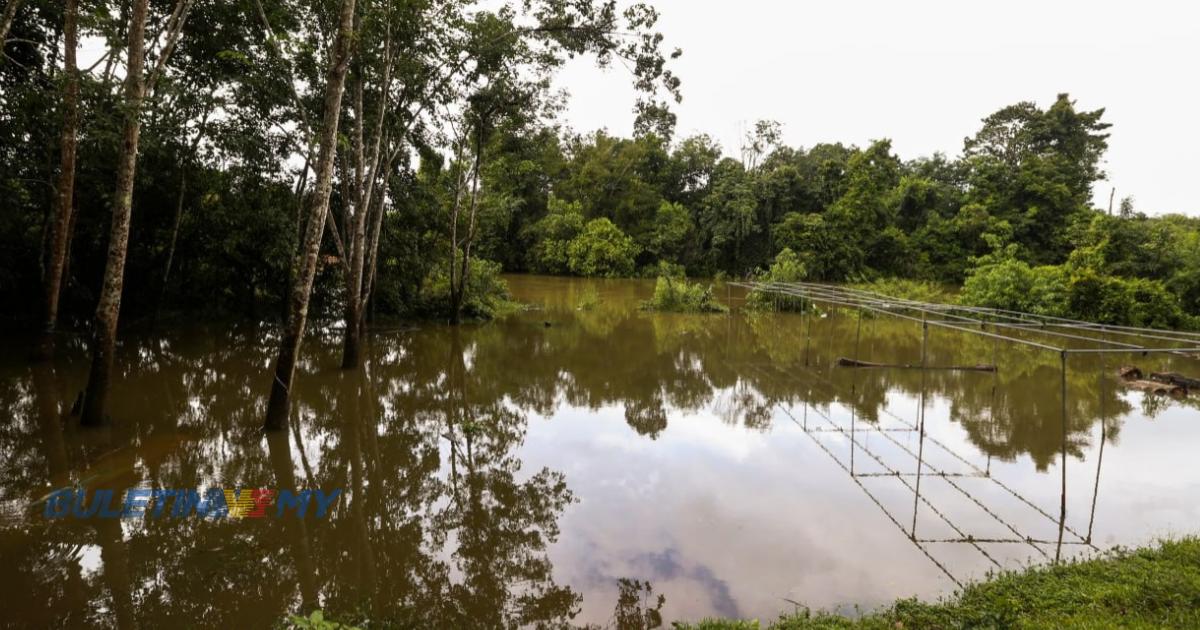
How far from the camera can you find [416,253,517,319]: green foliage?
19094 mm

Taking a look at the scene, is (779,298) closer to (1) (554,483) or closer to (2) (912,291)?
(2) (912,291)

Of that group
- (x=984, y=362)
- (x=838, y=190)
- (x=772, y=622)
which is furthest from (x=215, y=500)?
(x=838, y=190)

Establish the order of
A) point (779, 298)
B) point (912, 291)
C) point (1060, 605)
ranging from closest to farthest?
point (1060, 605) < point (779, 298) < point (912, 291)

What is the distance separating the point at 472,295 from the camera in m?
19.8

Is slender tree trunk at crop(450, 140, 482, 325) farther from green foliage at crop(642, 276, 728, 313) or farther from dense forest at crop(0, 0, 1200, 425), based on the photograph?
green foliage at crop(642, 276, 728, 313)

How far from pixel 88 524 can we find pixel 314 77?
9755mm

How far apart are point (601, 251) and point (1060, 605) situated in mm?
34269

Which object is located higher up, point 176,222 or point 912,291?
point 176,222

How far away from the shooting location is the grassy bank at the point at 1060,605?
3816 mm

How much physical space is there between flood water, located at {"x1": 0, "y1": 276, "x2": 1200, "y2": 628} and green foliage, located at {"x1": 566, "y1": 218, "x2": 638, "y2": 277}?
24.8 m

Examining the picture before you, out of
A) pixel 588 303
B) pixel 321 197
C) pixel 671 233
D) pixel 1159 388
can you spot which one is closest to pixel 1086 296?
pixel 1159 388

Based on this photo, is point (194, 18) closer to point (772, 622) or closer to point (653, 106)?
point (653, 106)

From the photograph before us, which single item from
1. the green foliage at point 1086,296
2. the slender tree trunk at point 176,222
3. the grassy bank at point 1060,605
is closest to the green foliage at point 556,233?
the green foliage at point 1086,296

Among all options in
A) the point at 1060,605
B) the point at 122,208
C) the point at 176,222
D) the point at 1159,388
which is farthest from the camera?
the point at 176,222
